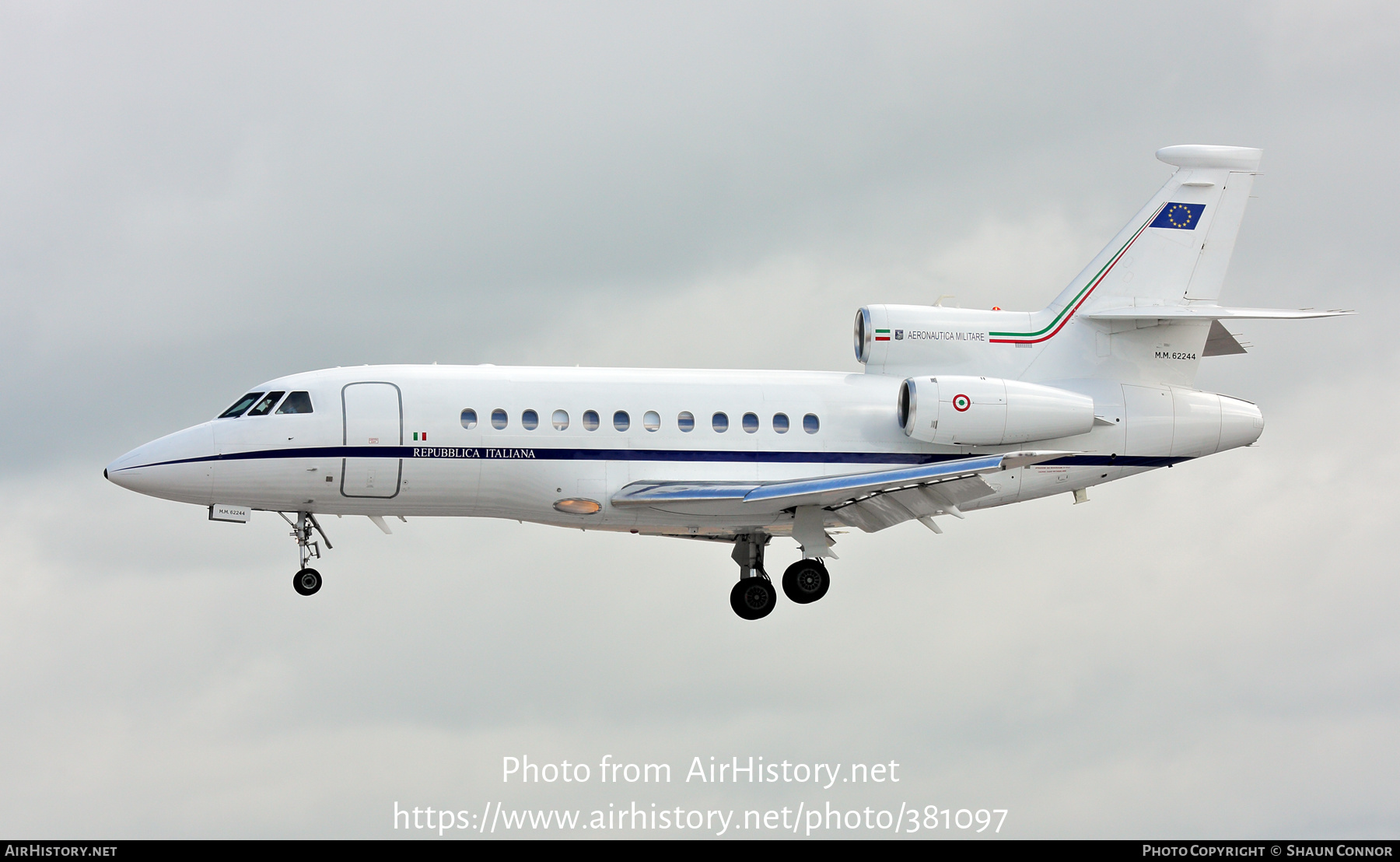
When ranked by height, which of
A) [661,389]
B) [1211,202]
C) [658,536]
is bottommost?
[658,536]

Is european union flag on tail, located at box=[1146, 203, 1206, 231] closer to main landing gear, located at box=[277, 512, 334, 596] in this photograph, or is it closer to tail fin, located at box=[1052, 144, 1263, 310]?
tail fin, located at box=[1052, 144, 1263, 310]

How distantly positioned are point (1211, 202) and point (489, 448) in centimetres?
1709

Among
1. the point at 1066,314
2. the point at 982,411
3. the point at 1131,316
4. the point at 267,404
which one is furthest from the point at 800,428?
the point at 267,404

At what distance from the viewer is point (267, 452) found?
112 feet

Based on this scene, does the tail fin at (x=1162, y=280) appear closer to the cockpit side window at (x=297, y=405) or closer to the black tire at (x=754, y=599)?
the black tire at (x=754, y=599)

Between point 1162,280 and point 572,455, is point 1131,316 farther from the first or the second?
point 572,455

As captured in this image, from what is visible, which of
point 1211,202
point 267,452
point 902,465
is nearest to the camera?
point 267,452

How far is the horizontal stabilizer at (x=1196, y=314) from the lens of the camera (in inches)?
1443

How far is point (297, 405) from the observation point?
113ft

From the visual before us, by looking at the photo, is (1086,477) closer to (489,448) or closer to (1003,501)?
(1003,501)

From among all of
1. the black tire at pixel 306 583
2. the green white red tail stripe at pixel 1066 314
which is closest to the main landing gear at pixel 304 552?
the black tire at pixel 306 583

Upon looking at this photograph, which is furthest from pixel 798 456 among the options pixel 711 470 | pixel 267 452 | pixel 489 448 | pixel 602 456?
pixel 267 452

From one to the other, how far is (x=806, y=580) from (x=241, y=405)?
12.0m

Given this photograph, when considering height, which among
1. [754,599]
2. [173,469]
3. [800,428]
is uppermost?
[800,428]
